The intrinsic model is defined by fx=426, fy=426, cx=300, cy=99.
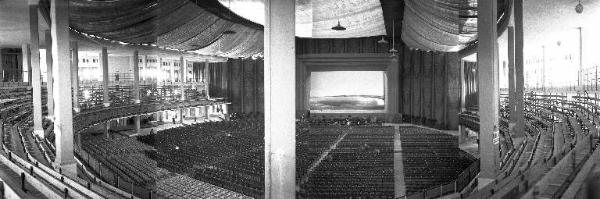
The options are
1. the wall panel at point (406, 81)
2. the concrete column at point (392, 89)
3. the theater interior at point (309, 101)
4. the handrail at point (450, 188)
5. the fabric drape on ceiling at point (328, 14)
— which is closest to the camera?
the theater interior at point (309, 101)

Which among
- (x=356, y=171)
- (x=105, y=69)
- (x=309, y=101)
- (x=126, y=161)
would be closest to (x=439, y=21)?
(x=356, y=171)

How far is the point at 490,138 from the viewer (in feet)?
27.2

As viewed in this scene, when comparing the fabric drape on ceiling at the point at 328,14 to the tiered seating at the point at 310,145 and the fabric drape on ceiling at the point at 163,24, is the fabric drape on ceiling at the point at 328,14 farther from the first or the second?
the tiered seating at the point at 310,145

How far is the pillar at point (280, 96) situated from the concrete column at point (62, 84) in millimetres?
6337

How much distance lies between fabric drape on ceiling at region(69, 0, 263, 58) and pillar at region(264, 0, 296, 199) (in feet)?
28.5

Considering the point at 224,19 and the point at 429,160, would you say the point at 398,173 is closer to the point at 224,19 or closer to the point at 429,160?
the point at 429,160

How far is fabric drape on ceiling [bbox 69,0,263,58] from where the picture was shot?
43.9 feet

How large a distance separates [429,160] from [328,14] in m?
7.66

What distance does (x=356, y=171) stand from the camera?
510 inches

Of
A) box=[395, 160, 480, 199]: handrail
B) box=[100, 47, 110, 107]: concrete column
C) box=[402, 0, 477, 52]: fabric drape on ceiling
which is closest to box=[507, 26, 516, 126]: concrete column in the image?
box=[402, 0, 477, 52]: fabric drape on ceiling

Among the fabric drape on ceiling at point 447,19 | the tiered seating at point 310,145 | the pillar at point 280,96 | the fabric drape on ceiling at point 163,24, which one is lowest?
the tiered seating at point 310,145

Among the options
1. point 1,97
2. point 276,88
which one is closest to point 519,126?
point 276,88

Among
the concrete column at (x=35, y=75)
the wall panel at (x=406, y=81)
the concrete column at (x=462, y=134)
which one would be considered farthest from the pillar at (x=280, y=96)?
the wall panel at (x=406, y=81)

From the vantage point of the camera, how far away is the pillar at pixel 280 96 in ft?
17.5
